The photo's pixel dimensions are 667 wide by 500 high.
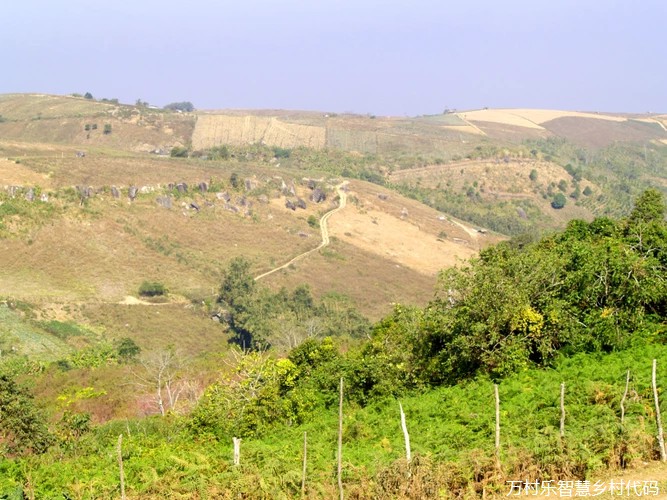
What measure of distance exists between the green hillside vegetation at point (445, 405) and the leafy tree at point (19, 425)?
0.06 m

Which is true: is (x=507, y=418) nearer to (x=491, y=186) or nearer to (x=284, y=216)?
(x=284, y=216)

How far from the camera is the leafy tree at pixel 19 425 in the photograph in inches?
849

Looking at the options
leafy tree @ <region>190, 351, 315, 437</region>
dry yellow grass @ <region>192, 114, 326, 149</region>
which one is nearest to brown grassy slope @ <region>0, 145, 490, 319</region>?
leafy tree @ <region>190, 351, 315, 437</region>

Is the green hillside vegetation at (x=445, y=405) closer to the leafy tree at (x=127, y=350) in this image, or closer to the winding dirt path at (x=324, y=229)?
the leafy tree at (x=127, y=350)

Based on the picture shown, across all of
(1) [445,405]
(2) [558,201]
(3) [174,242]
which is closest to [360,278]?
(3) [174,242]

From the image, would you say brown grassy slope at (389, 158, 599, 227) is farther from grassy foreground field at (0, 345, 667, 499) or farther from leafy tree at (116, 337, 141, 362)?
grassy foreground field at (0, 345, 667, 499)

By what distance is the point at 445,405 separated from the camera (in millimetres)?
18375

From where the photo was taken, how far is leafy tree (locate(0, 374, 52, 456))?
2156 centimetres

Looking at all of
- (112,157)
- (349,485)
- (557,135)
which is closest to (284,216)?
(112,157)

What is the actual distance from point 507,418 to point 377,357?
680cm

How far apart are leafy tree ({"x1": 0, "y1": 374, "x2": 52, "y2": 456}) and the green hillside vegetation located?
56mm

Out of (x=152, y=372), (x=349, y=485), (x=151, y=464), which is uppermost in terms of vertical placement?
(x=349, y=485)

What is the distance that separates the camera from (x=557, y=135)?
178 metres

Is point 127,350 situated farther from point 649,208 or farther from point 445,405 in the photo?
point 445,405
